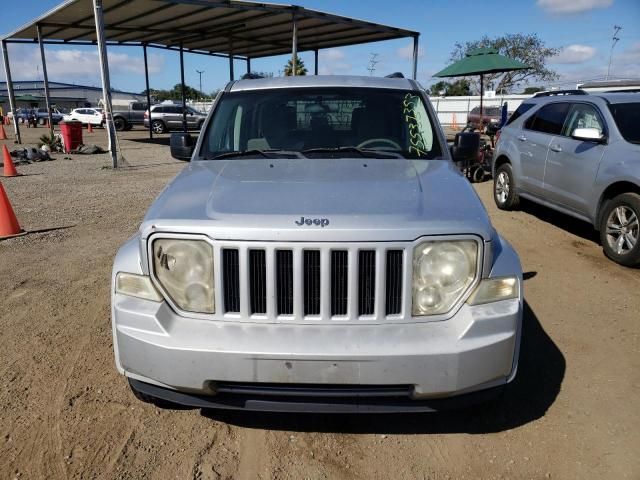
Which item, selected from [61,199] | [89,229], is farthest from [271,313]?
[61,199]

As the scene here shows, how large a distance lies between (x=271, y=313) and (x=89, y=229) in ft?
18.5

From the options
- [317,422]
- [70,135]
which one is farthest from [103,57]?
[317,422]

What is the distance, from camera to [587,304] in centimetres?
442

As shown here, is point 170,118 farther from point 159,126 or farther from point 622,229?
point 622,229

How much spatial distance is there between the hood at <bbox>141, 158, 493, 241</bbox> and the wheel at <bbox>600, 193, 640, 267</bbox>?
3323 mm

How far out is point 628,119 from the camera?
18.9 feet

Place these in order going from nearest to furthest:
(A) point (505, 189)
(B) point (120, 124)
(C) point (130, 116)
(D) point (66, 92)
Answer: (A) point (505, 189) → (B) point (120, 124) → (C) point (130, 116) → (D) point (66, 92)

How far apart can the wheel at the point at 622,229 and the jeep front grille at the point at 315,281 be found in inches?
168

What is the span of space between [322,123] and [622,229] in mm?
3869

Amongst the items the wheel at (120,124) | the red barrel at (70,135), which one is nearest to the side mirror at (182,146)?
the red barrel at (70,135)

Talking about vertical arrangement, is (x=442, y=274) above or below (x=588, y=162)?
below

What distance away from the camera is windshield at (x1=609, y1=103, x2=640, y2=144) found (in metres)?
5.57

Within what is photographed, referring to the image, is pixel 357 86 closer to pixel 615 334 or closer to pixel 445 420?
pixel 445 420

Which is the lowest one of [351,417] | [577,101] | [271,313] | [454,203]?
[351,417]
